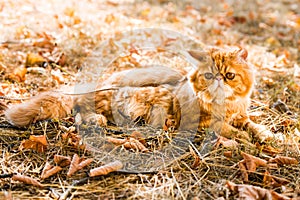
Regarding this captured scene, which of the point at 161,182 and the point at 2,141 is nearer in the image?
the point at 161,182

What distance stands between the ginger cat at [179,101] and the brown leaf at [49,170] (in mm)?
467

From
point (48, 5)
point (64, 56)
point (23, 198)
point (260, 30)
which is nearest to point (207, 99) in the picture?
point (23, 198)

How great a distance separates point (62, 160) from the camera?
7.10 ft

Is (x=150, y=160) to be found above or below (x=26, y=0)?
below

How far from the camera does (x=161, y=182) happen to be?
2.07 m

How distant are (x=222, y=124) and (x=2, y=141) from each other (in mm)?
1462

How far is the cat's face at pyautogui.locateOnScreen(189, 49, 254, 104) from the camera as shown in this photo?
248 centimetres

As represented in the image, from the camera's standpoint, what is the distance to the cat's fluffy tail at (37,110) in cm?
241

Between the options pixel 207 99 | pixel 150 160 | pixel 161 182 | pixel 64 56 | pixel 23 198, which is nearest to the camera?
pixel 23 198

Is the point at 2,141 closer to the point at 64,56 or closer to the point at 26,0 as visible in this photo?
the point at 64,56

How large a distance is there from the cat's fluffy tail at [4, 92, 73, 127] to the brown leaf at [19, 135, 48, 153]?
0.65 feet

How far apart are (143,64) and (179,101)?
1.13 meters

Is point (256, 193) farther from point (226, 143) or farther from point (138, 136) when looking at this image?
point (138, 136)

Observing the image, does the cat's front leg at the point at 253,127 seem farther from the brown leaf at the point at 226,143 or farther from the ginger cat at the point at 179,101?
the brown leaf at the point at 226,143
